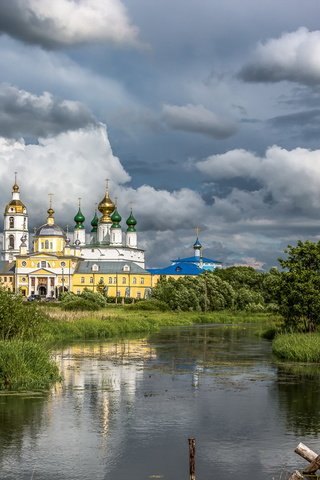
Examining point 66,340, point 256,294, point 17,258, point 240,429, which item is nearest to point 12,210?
point 17,258

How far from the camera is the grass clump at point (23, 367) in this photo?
21000 mm

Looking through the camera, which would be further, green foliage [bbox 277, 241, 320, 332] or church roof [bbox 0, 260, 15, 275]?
church roof [bbox 0, 260, 15, 275]

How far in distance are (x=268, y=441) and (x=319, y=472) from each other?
255 centimetres

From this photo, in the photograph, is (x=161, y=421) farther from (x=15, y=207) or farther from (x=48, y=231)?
(x=15, y=207)

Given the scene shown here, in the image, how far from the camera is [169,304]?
76375 millimetres

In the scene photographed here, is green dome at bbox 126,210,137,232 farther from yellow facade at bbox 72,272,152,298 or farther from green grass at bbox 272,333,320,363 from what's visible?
green grass at bbox 272,333,320,363

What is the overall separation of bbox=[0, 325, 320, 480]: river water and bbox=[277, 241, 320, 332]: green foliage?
502 centimetres

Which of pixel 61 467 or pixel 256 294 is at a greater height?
pixel 256 294

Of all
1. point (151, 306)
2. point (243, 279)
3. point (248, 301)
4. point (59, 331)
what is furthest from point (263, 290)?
point (59, 331)

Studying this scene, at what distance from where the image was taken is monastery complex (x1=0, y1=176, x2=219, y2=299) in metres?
113

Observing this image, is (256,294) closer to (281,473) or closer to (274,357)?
(274,357)

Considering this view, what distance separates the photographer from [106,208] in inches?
4916

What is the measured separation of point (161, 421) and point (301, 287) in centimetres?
1691

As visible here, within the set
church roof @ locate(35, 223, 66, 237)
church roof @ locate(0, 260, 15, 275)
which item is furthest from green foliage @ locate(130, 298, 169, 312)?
church roof @ locate(0, 260, 15, 275)
